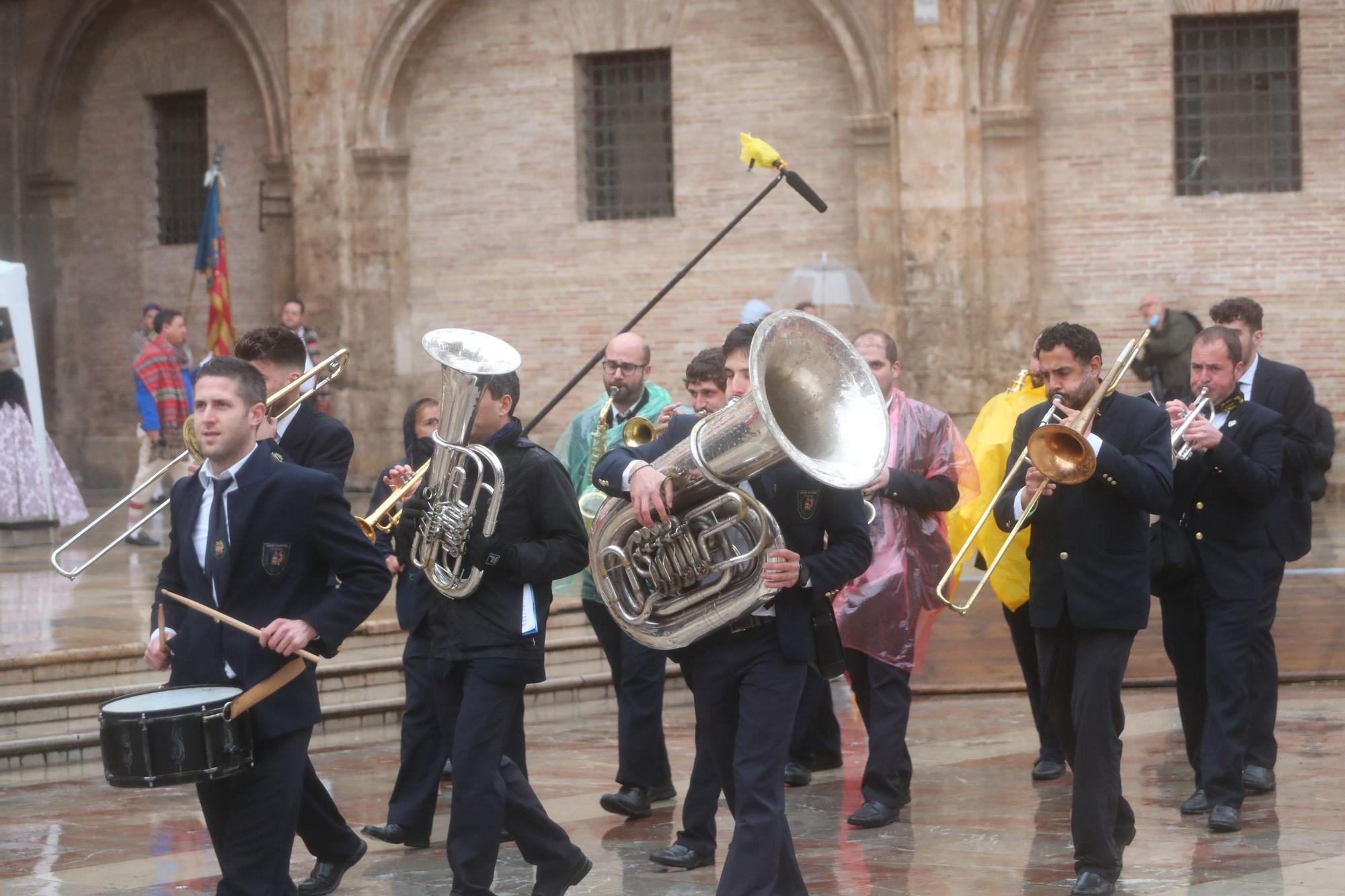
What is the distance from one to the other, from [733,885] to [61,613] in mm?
6623

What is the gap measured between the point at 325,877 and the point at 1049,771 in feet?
9.85

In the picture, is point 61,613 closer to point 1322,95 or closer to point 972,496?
point 972,496

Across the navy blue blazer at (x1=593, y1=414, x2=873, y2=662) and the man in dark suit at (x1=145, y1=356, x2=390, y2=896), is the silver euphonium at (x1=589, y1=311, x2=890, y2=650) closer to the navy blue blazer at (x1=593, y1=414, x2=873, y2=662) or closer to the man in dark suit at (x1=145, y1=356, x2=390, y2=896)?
the navy blue blazer at (x1=593, y1=414, x2=873, y2=662)

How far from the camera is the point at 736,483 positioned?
5051mm

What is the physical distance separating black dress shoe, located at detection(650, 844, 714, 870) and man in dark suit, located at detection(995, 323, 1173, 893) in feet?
4.03

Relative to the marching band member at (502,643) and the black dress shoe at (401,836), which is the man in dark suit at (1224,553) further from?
the black dress shoe at (401,836)

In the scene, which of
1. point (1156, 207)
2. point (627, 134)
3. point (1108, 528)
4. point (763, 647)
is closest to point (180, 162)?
point (627, 134)

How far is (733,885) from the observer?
514cm

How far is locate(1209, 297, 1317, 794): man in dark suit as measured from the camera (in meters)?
7.08

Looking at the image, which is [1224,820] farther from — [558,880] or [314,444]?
[314,444]

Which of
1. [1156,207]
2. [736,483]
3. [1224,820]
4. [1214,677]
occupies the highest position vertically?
[1156,207]

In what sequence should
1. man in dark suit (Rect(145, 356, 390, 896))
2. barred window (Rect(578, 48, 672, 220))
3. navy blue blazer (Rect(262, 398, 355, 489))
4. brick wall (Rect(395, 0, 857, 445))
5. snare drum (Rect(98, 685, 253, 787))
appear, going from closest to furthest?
snare drum (Rect(98, 685, 253, 787))
man in dark suit (Rect(145, 356, 390, 896))
navy blue blazer (Rect(262, 398, 355, 489))
brick wall (Rect(395, 0, 857, 445))
barred window (Rect(578, 48, 672, 220))

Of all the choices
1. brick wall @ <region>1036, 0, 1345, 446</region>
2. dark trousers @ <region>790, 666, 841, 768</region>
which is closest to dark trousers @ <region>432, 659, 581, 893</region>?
dark trousers @ <region>790, 666, 841, 768</region>

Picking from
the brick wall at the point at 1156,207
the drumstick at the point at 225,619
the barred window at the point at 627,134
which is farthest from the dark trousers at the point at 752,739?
the barred window at the point at 627,134
